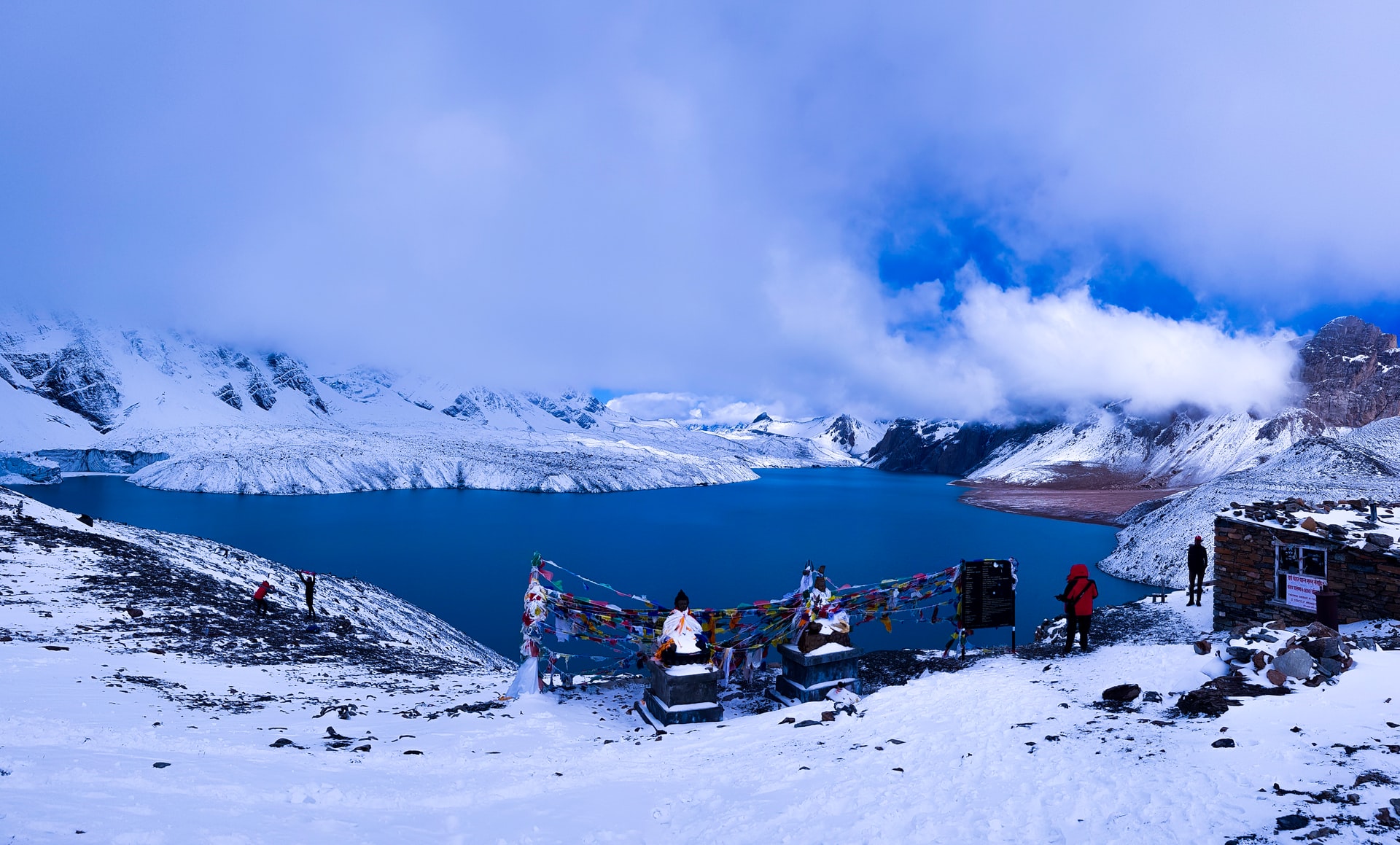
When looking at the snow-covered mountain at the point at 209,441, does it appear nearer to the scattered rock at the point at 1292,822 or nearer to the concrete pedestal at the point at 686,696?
the concrete pedestal at the point at 686,696

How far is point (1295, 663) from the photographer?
8773 millimetres

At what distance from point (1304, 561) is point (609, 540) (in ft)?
168

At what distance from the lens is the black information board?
53.4 feet

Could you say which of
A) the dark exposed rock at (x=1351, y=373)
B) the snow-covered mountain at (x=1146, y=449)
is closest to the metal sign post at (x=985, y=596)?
the snow-covered mountain at (x=1146, y=449)

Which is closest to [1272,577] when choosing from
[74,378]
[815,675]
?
[815,675]

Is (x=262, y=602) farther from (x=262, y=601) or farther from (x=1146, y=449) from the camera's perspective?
(x=1146, y=449)

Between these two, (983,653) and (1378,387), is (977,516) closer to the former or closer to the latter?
(983,653)

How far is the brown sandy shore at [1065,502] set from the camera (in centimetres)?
7949

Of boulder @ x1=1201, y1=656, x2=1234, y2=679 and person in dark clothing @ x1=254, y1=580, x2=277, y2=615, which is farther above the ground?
boulder @ x1=1201, y1=656, x2=1234, y2=679

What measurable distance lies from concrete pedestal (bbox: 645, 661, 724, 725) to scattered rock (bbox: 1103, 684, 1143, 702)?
6.32 m

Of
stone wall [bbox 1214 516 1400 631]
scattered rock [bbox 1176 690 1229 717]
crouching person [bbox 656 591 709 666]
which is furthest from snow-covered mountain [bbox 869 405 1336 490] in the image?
crouching person [bbox 656 591 709 666]

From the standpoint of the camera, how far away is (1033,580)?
4191 centimetres

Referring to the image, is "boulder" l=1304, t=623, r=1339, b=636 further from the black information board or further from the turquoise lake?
the turquoise lake

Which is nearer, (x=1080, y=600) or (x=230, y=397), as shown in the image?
(x=1080, y=600)
